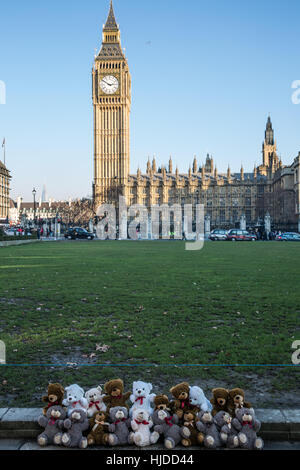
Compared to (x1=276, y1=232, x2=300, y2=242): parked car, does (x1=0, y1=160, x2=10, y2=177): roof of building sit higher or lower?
higher

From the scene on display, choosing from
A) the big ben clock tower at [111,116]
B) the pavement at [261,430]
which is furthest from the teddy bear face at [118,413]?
the big ben clock tower at [111,116]

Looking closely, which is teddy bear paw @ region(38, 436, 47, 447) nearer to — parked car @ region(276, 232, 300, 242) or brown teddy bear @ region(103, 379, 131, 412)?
brown teddy bear @ region(103, 379, 131, 412)

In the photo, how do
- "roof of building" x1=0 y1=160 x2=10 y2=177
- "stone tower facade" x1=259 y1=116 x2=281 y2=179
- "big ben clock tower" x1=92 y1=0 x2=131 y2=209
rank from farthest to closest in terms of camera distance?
"stone tower facade" x1=259 y1=116 x2=281 y2=179 → "big ben clock tower" x1=92 y1=0 x2=131 y2=209 → "roof of building" x1=0 y1=160 x2=10 y2=177

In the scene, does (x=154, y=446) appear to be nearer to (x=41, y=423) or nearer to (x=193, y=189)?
(x=41, y=423)

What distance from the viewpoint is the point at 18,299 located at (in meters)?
8.53

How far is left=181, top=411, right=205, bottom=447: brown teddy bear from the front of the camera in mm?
3059

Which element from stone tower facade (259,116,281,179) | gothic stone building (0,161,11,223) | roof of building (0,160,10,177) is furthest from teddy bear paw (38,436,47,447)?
stone tower facade (259,116,281,179)

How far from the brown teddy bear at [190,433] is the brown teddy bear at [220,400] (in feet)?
0.64

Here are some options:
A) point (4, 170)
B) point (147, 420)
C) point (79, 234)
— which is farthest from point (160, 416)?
point (4, 170)

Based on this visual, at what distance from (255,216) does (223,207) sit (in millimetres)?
6939

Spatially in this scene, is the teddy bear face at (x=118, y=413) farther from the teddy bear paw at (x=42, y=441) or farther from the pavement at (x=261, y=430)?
the teddy bear paw at (x=42, y=441)

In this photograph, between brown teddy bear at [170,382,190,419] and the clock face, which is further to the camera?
the clock face

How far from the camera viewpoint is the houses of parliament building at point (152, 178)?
264ft

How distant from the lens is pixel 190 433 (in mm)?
3086
